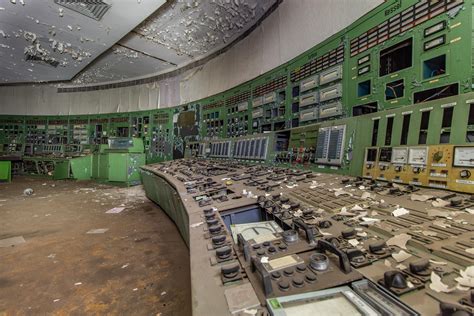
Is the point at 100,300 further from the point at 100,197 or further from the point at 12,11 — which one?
the point at 12,11

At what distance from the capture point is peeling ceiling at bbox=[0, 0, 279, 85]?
3933mm

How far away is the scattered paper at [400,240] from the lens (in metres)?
0.71

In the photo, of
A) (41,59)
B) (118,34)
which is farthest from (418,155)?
(41,59)

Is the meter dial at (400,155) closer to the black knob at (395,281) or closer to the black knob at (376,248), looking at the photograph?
the black knob at (376,248)

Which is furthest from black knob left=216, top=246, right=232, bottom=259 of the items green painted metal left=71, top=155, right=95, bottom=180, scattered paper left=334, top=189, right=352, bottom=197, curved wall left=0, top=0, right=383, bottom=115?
green painted metal left=71, top=155, right=95, bottom=180

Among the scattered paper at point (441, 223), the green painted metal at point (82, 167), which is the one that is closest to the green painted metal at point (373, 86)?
the scattered paper at point (441, 223)

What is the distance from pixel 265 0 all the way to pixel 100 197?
482 cm

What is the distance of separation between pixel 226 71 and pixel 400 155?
419 centimetres

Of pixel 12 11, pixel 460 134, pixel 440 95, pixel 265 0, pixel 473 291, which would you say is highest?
pixel 265 0

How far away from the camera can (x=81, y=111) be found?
830 centimetres

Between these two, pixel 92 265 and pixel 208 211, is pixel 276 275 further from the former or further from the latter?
pixel 92 265

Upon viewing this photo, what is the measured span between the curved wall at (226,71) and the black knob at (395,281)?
8.14ft

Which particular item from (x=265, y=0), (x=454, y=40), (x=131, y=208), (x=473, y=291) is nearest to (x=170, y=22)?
(x=265, y=0)

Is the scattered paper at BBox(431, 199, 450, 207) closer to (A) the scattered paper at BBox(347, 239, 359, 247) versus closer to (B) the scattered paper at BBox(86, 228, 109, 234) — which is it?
(A) the scattered paper at BBox(347, 239, 359, 247)
